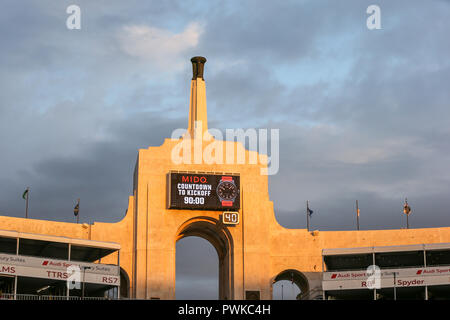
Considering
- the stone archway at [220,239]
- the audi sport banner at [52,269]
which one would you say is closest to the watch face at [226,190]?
the stone archway at [220,239]

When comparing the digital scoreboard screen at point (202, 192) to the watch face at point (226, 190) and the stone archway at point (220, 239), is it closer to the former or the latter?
the watch face at point (226, 190)

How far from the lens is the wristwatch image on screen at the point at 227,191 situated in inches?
3767

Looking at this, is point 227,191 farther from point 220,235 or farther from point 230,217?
point 220,235

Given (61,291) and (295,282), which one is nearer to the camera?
(61,291)

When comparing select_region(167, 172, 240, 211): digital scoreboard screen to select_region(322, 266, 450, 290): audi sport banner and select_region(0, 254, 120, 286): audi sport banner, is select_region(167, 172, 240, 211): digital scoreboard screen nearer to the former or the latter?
select_region(0, 254, 120, 286): audi sport banner

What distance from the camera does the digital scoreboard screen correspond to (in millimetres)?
94875

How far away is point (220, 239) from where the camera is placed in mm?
100875

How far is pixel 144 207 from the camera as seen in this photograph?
312 feet

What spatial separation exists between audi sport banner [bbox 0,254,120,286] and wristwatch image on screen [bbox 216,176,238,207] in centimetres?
1727

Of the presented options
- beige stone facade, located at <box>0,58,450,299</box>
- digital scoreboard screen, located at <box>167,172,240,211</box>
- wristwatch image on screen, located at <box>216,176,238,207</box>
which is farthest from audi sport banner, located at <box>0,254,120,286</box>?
wristwatch image on screen, located at <box>216,176,238,207</box>
